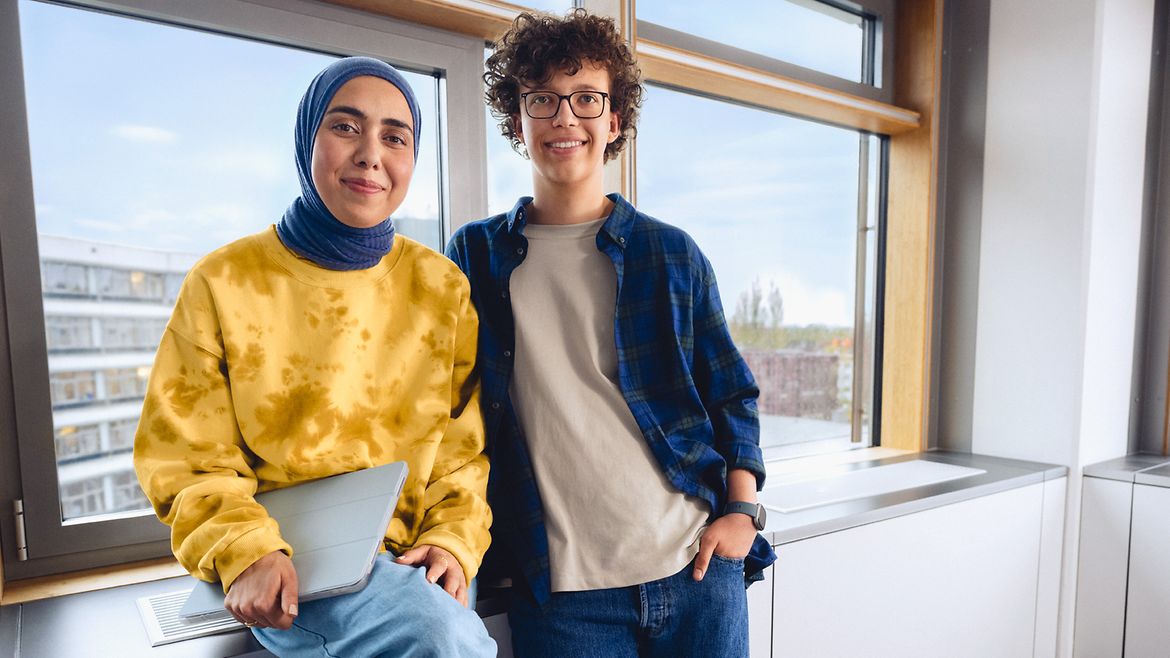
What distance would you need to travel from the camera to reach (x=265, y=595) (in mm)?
771

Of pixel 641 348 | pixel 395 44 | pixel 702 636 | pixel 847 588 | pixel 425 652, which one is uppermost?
pixel 395 44

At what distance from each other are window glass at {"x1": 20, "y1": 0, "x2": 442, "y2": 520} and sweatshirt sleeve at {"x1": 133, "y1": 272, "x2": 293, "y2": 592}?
0.49m

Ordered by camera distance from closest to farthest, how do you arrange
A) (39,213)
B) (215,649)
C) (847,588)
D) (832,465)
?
(215,649) < (39,213) < (847,588) < (832,465)

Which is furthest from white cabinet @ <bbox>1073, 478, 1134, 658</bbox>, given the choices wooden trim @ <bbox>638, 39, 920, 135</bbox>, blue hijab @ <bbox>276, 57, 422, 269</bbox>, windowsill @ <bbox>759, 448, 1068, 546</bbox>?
blue hijab @ <bbox>276, 57, 422, 269</bbox>

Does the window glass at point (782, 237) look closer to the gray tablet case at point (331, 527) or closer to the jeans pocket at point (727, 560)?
the jeans pocket at point (727, 560)

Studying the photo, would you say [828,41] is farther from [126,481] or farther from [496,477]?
[126,481]

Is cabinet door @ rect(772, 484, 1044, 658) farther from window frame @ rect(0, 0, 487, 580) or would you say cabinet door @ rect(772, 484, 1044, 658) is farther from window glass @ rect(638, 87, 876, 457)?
A: window frame @ rect(0, 0, 487, 580)

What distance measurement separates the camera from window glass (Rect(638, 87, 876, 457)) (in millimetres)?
2041

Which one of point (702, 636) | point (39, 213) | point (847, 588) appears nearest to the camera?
point (702, 636)

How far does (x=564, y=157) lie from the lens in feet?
3.51

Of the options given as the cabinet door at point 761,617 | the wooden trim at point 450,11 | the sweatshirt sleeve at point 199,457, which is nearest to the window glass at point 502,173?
the wooden trim at point 450,11

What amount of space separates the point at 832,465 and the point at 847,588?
0.66m

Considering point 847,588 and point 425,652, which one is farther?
point 847,588

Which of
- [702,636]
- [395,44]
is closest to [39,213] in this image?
[395,44]
